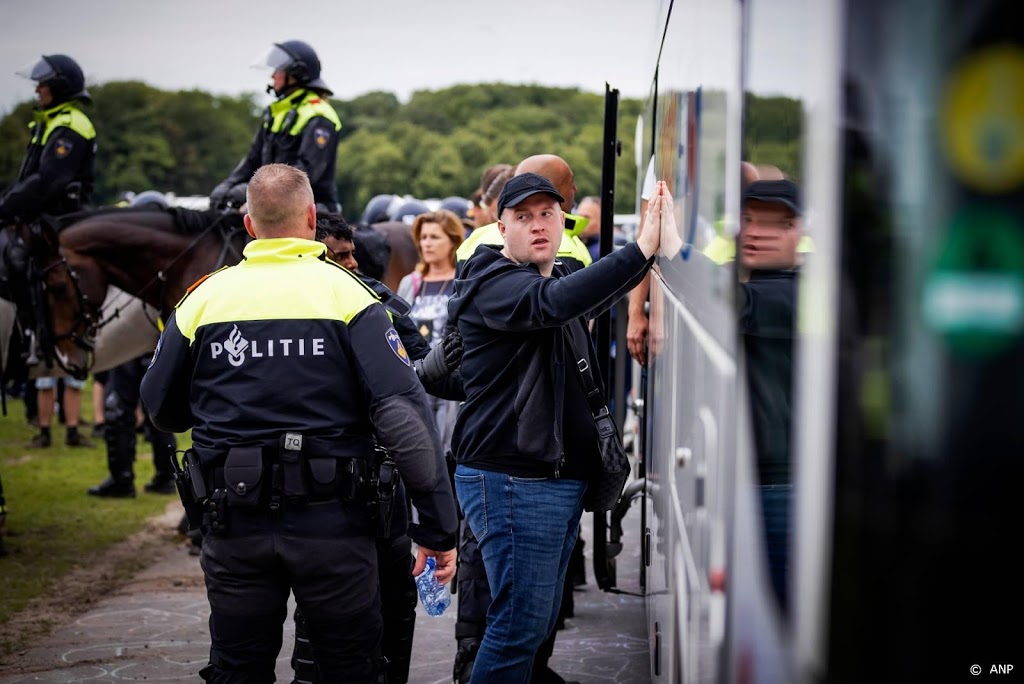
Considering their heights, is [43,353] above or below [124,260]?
below

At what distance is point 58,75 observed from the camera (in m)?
8.37

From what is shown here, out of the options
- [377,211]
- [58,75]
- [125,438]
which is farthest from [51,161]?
[377,211]

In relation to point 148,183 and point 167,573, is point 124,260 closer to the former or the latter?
point 167,573

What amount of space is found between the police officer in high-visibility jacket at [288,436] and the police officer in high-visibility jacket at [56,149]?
5162mm

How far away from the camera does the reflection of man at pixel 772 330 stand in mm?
1311

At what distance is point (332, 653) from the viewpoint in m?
3.39

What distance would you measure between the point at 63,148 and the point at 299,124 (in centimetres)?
180

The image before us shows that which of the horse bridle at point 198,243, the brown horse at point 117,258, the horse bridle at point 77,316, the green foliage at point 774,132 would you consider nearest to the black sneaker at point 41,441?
the horse bridle at point 77,316

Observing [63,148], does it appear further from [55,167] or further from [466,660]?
[466,660]

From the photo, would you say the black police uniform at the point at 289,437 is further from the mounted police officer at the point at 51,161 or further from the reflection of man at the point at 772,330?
the mounted police officer at the point at 51,161

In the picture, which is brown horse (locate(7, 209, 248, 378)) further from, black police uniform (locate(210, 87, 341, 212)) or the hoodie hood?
the hoodie hood

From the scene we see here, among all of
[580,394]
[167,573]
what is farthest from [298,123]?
[580,394]

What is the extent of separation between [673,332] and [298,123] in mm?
5573

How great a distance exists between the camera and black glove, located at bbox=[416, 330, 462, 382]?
397 cm
